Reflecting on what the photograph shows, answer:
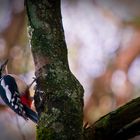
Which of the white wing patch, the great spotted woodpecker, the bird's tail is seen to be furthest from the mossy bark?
the white wing patch

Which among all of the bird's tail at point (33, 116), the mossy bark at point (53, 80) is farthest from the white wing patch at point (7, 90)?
the mossy bark at point (53, 80)

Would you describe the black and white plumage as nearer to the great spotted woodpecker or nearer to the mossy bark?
the great spotted woodpecker

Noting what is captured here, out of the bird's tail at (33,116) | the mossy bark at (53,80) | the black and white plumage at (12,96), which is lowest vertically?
the mossy bark at (53,80)

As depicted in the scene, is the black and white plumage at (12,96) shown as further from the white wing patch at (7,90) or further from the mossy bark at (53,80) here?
the mossy bark at (53,80)

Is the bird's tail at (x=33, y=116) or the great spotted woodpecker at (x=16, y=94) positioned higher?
the great spotted woodpecker at (x=16, y=94)

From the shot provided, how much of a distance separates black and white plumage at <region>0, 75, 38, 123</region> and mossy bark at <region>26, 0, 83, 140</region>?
0.65 meters

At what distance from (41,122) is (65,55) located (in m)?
0.17

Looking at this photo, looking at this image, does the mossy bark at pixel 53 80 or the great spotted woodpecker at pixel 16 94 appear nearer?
the mossy bark at pixel 53 80

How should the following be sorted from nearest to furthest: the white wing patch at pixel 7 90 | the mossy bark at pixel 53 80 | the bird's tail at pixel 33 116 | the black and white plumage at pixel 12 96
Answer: the mossy bark at pixel 53 80 → the bird's tail at pixel 33 116 → the black and white plumage at pixel 12 96 → the white wing patch at pixel 7 90

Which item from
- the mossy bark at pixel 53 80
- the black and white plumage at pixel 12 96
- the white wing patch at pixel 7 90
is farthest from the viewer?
the white wing patch at pixel 7 90

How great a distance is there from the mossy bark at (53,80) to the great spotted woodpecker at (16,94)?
0.65 meters

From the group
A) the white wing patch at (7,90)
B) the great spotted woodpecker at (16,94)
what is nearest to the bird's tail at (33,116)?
the great spotted woodpecker at (16,94)

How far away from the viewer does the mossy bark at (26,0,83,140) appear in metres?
0.79

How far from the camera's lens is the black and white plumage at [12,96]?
5.33ft
